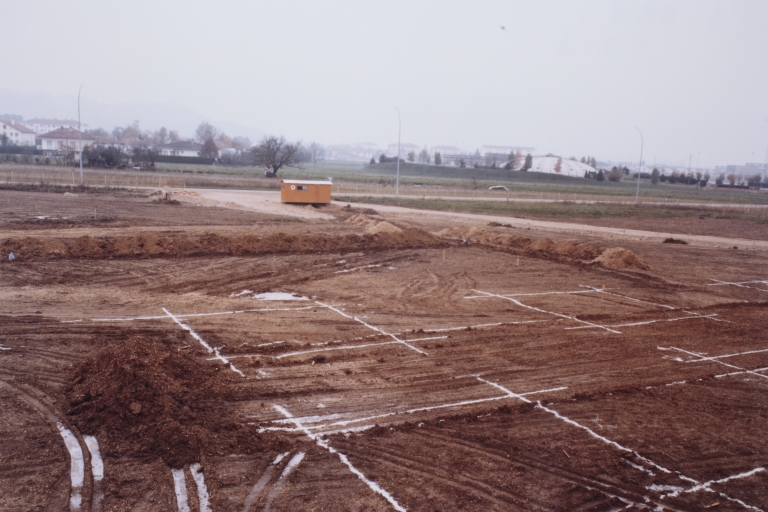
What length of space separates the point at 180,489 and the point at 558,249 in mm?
22067

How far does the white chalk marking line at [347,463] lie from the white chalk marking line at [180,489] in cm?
178

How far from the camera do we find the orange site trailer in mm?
44750

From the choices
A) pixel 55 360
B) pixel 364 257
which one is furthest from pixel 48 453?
pixel 364 257

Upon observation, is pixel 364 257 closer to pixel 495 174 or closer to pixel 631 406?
pixel 631 406

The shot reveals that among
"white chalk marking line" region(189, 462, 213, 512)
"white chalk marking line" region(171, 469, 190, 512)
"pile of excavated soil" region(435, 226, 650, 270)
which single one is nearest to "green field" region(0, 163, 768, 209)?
"pile of excavated soil" region(435, 226, 650, 270)

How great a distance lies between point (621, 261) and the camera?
2423 centimetres

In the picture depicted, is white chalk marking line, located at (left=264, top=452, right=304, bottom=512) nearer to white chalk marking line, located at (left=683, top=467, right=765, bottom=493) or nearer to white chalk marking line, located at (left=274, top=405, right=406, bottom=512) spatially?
white chalk marking line, located at (left=274, top=405, right=406, bottom=512)

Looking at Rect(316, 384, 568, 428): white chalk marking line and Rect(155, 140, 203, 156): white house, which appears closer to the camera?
Rect(316, 384, 568, 428): white chalk marking line

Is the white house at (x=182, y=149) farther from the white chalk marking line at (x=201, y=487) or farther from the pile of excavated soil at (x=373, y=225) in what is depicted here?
the white chalk marking line at (x=201, y=487)

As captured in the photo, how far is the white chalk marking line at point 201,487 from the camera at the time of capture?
6.79m

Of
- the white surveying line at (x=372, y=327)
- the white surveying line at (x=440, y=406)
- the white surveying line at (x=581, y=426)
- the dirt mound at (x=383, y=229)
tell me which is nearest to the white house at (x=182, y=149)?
the dirt mound at (x=383, y=229)

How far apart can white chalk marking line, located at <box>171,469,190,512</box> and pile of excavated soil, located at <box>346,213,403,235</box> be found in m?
21.8

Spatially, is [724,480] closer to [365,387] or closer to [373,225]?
[365,387]

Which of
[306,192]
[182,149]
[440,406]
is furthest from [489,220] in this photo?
[182,149]
